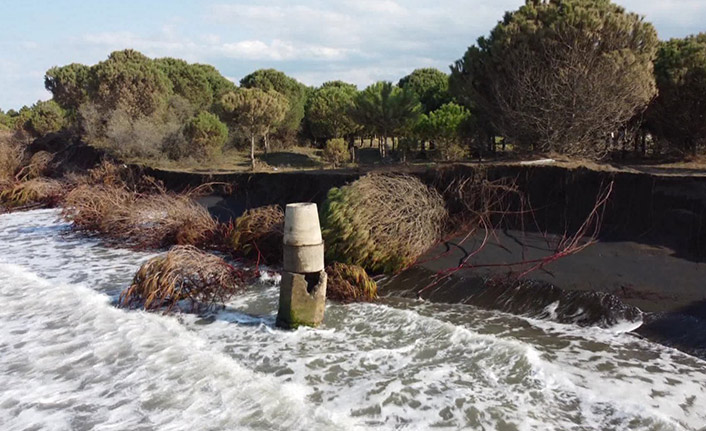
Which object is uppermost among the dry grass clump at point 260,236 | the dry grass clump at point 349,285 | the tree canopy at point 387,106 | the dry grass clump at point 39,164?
the tree canopy at point 387,106

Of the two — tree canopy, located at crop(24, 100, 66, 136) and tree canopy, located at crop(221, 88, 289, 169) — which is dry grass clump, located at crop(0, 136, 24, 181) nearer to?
tree canopy, located at crop(221, 88, 289, 169)

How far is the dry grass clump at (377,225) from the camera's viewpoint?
36.0 ft

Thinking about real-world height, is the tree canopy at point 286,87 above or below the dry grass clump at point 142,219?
above

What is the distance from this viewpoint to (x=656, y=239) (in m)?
10.4

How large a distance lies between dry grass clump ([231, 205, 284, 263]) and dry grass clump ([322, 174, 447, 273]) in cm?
194

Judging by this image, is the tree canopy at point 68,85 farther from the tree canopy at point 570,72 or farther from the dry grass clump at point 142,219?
the tree canopy at point 570,72

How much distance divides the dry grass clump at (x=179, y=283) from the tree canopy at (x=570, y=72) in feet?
36.8

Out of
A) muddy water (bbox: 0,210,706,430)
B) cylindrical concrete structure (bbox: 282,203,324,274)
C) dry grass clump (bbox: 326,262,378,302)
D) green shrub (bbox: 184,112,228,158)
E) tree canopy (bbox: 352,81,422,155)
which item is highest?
tree canopy (bbox: 352,81,422,155)

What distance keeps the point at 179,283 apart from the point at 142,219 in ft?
21.0

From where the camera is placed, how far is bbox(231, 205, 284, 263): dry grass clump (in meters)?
12.8

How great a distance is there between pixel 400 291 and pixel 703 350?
199 inches

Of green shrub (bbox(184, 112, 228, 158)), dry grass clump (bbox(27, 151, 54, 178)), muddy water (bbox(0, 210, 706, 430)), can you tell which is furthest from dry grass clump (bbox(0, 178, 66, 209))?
muddy water (bbox(0, 210, 706, 430))

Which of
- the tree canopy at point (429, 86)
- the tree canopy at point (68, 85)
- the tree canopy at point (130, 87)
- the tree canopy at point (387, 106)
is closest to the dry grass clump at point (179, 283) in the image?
the tree canopy at point (387, 106)

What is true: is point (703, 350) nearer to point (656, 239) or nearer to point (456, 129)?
point (656, 239)
